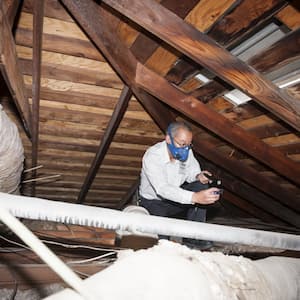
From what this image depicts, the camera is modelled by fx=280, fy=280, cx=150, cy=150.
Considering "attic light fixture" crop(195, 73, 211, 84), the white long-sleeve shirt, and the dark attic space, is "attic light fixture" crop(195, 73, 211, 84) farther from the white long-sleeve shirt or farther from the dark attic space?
the white long-sleeve shirt

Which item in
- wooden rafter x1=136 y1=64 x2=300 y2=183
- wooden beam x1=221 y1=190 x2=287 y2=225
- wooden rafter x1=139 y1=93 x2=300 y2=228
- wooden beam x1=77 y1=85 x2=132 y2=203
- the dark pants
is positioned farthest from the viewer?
wooden beam x1=221 y1=190 x2=287 y2=225

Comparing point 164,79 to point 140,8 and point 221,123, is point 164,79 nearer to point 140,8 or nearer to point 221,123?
point 221,123

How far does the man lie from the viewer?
6.49ft

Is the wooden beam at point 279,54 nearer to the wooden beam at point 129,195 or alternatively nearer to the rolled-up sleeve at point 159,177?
the rolled-up sleeve at point 159,177

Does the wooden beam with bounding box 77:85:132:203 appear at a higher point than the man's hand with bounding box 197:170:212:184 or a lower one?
higher

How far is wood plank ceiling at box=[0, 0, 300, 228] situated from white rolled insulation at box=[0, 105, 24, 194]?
1.09 feet

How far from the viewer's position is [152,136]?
303cm

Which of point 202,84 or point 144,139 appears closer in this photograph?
point 202,84

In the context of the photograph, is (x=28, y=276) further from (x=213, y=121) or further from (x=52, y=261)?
(x=213, y=121)

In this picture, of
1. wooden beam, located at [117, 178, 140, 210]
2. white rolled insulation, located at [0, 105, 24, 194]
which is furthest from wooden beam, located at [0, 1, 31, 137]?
wooden beam, located at [117, 178, 140, 210]

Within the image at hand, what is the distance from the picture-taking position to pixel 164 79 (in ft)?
6.57

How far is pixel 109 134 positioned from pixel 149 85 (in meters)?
0.97

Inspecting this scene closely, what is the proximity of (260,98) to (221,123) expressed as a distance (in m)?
0.70

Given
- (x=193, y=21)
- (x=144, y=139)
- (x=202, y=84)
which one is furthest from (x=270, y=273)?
(x=144, y=139)
